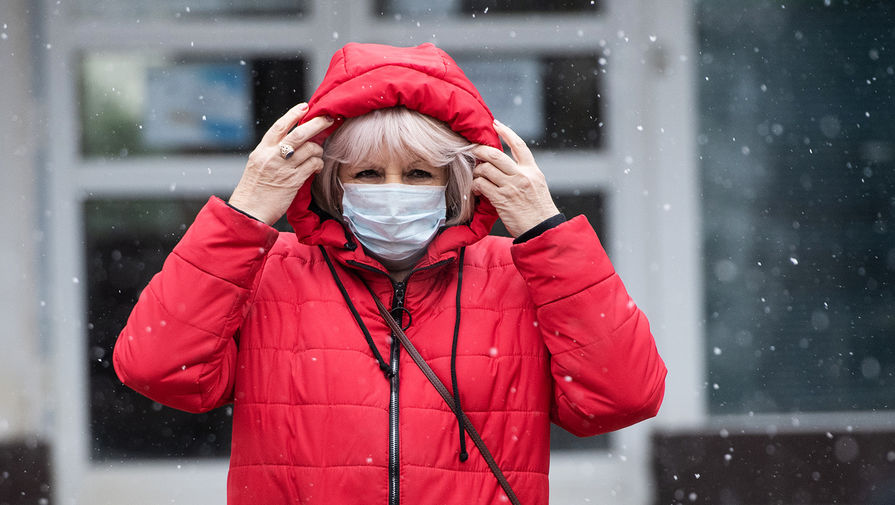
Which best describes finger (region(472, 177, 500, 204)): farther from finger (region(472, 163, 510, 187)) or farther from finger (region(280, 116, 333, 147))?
finger (region(280, 116, 333, 147))

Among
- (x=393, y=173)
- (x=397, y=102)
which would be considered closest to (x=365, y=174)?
(x=393, y=173)

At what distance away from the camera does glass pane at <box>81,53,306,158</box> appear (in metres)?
4.80

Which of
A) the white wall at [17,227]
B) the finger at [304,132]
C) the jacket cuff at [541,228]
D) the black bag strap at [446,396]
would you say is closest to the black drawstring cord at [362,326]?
the black bag strap at [446,396]

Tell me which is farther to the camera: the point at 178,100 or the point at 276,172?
the point at 178,100

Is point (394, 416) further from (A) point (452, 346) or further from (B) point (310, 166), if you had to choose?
(B) point (310, 166)

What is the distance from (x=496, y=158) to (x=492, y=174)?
0.04 m

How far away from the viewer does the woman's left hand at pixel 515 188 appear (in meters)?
2.05

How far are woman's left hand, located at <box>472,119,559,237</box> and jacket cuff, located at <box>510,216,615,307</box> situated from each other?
0.18ft

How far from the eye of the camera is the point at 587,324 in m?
1.99

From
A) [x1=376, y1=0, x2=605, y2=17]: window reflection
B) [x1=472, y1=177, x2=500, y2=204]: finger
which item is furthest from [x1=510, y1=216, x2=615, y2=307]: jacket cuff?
[x1=376, y1=0, x2=605, y2=17]: window reflection

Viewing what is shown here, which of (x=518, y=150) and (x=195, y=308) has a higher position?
(x=518, y=150)

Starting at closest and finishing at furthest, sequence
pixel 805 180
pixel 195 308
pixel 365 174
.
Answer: pixel 195 308 → pixel 365 174 → pixel 805 180

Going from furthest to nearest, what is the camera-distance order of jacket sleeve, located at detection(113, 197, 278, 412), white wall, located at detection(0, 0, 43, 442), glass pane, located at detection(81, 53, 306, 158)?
glass pane, located at detection(81, 53, 306, 158) → white wall, located at detection(0, 0, 43, 442) → jacket sleeve, located at detection(113, 197, 278, 412)

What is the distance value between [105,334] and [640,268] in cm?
293
